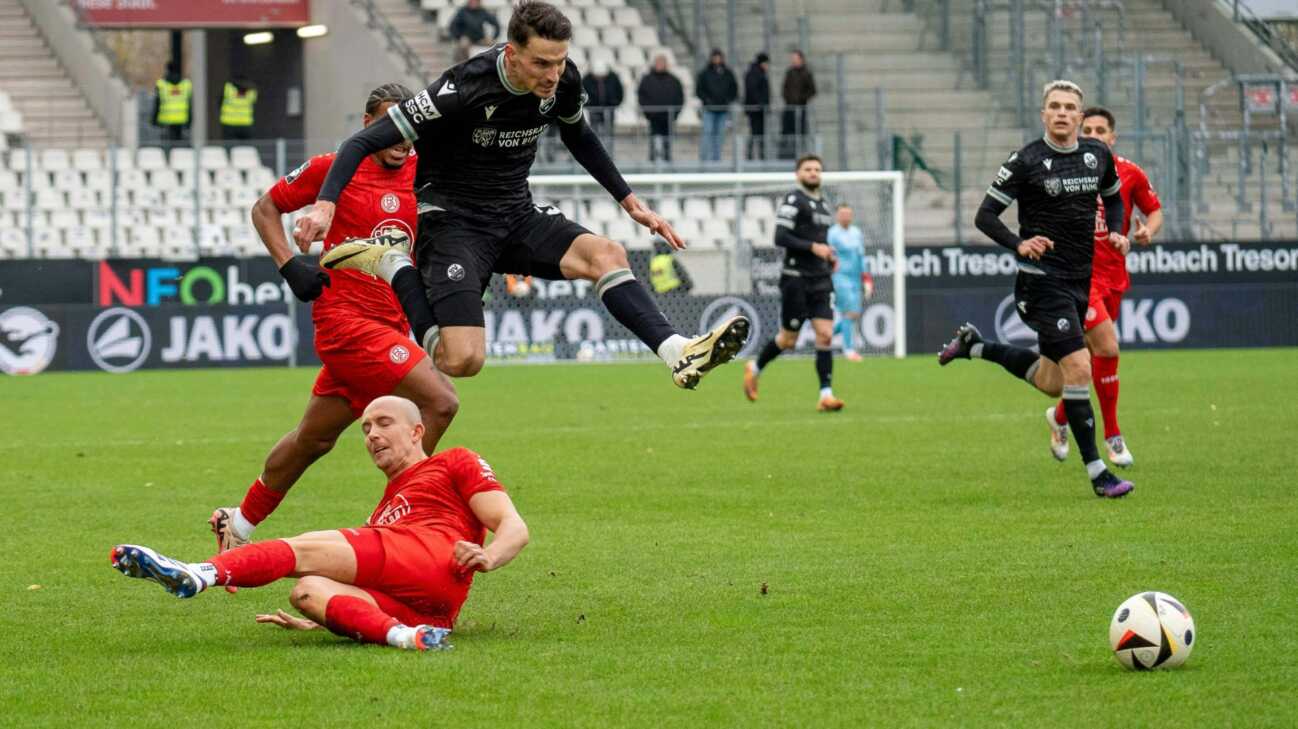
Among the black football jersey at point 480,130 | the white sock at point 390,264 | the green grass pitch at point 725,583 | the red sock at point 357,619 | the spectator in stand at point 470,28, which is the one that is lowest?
the green grass pitch at point 725,583

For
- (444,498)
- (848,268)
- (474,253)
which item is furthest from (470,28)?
(444,498)

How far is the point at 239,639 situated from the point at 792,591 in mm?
2158

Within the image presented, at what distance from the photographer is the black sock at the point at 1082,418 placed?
10.8 metres

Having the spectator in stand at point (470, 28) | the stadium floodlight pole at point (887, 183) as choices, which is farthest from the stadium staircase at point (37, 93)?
the stadium floodlight pole at point (887, 183)

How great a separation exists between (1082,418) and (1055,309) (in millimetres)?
682

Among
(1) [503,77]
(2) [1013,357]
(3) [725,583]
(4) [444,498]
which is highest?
(1) [503,77]

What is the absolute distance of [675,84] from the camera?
102ft

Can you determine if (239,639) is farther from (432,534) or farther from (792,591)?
(792,591)

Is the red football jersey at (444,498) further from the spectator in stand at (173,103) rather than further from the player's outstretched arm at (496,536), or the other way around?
the spectator in stand at (173,103)

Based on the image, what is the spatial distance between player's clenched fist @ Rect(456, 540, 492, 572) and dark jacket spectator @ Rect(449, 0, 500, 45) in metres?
25.9

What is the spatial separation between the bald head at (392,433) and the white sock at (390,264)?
144 centimetres

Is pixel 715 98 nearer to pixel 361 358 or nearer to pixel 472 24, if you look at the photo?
pixel 472 24

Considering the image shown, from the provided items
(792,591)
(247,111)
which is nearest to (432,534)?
(792,591)

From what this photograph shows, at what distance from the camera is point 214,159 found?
3005cm
